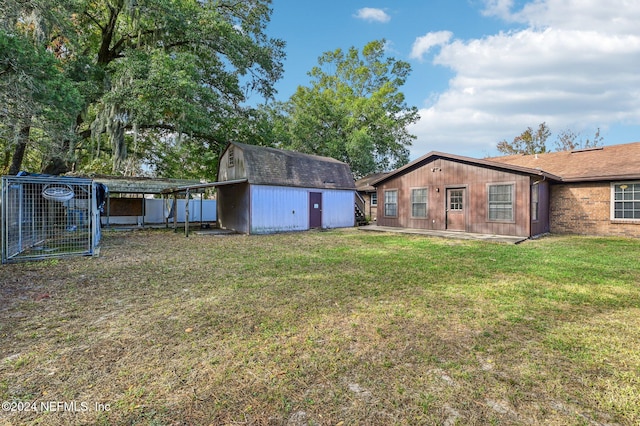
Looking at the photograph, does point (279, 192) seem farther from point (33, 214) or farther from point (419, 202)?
point (33, 214)

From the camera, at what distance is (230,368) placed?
8.73ft

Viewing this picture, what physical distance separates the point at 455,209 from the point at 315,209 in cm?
699

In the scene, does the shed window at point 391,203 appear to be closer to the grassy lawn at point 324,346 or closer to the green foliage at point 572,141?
the grassy lawn at point 324,346

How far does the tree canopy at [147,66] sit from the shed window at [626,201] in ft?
58.3

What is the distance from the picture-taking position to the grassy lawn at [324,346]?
215 cm

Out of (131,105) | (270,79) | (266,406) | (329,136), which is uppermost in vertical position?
(270,79)

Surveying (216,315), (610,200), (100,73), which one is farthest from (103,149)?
(610,200)

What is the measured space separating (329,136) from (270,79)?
840cm

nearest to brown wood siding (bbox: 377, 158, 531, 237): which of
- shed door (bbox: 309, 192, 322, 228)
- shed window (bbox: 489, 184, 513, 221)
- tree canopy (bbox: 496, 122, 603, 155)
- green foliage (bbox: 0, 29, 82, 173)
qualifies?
shed window (bbox: 489, 184, 513, 221)

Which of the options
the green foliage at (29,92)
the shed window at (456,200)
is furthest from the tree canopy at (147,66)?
the shed window at (456,200)

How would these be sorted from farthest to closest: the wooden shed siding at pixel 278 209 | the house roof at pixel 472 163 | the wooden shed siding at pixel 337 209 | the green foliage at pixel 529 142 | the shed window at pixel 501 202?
the green foliage at pixel 529 142 → the wooden shed siding at pixel 337 209 → the wooden shed siding at pixel 278 209 → the shed window at pixel 501 202 → the house roof at pixel 472 163

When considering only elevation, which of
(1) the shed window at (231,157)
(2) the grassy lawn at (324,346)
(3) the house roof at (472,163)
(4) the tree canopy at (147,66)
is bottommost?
(2) the grassy lawn at (324,346)

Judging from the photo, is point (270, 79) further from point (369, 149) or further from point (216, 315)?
point (216, 315)

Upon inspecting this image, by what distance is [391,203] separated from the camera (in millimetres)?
15844
